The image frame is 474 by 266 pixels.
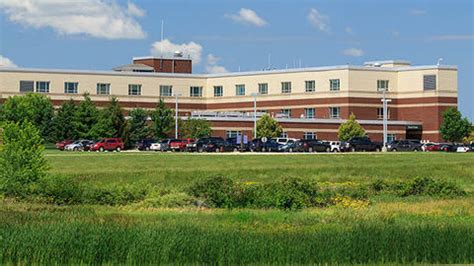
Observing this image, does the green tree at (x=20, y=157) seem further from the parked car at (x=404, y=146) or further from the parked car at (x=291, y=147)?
the parked car at (x=404, y=146)

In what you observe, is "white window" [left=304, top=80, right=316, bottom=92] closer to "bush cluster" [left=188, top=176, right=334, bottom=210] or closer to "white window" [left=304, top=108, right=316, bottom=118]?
"white window" [left=304, top=108, right=316, bottom=118]

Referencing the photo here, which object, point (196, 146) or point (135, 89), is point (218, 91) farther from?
point (196, 146)

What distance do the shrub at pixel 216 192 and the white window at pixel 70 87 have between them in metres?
110

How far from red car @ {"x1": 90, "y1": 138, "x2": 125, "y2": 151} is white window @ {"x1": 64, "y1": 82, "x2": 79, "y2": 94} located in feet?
104

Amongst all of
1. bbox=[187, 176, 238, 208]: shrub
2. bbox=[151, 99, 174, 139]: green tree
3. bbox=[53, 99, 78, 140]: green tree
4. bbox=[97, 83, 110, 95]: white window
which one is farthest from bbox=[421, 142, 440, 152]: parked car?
bbox=[187, 176, 238, 208]: shrub

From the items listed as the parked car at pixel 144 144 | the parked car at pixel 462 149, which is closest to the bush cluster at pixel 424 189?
the parked car at pixel 144 144

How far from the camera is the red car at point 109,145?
395ft

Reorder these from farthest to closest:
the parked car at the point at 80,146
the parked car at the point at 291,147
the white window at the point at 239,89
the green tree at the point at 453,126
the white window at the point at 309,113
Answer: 1. the white window at the point at 239,89
2. the white window at the point at 309,113
3. the green tree at the point at 453,126
4. the parked car at the point at 80,146
5. the parked car at the point at 291,147

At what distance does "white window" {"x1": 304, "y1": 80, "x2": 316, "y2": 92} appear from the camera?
506ft

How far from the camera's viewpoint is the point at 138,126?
139125 mm

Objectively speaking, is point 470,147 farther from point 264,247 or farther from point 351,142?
point 264,247

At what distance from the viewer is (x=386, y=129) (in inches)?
5797

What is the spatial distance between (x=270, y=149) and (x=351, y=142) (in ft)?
35.3

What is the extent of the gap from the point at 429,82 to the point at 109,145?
54.2 meters
